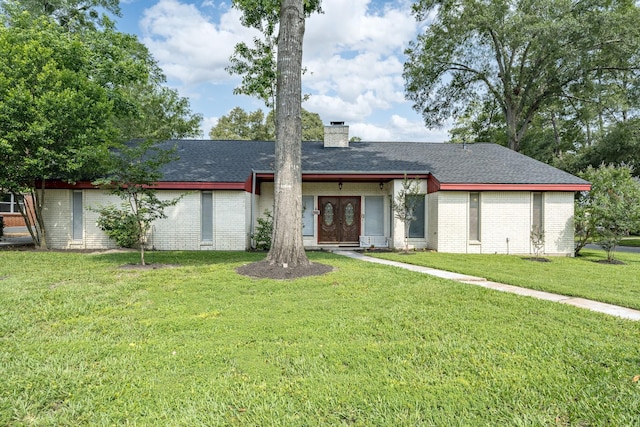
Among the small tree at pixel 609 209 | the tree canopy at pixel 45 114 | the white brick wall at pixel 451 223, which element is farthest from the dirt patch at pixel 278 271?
the small tree at pixel 609 209

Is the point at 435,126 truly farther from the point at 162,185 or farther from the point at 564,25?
the point at 162,185

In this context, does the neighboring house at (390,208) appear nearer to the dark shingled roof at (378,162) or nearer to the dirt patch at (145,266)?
the dark shingled roof at (378,162)

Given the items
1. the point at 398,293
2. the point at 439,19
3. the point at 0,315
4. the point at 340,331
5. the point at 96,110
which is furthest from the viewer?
the point at 439,19

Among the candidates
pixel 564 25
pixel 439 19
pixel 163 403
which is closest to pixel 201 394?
pixel 163 403

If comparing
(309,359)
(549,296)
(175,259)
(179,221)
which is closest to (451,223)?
(549,296)

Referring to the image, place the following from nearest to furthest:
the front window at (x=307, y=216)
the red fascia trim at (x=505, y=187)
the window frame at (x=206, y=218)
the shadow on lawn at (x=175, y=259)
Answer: the shadow on lawn at (x=175, y=259) < the red fascia trim at (x=505, y=187) < the window frame at (x=206, y=218) < the front window at (x=307, y=216)

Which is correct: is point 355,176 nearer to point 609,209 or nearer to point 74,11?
point 609,209

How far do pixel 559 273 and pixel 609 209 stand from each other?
417cm

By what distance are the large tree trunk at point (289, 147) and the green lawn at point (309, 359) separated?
6.12 feet

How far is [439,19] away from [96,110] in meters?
20.3

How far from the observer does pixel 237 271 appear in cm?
713

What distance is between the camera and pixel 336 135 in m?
15.8

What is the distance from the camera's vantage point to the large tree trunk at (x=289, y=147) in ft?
23.9

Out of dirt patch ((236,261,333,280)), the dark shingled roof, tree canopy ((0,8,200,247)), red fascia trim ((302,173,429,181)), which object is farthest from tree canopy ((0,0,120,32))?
dirt patch ((236,261,333,280))
